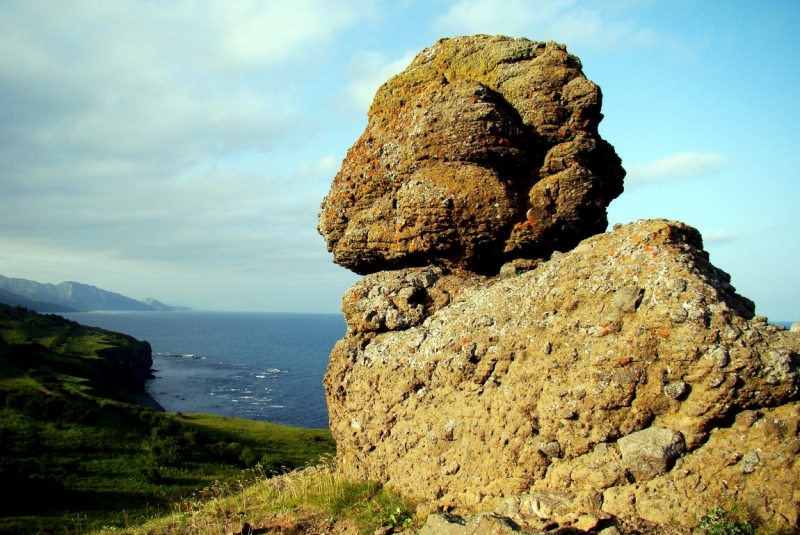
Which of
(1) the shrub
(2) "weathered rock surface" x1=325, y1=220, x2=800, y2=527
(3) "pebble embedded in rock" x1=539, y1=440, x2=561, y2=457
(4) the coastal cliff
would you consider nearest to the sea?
(4) the coastal cliff

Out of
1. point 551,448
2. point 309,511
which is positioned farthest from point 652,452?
point 309,511

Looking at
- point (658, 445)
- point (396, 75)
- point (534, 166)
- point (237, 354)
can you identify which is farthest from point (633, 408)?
point (237, 354)

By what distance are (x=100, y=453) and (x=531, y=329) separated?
32.8 metres

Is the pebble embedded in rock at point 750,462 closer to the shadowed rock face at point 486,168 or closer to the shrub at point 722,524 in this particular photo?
the shrub at point 722,524

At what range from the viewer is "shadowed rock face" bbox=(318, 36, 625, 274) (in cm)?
904

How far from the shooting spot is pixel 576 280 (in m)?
7.24

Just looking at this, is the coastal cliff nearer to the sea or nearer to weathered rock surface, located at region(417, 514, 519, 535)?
weathered rock surface, located at region(417, 514, 519, 535)

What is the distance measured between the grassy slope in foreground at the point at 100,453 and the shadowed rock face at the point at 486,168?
388 inches

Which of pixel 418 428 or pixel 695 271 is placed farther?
pixel 418 428

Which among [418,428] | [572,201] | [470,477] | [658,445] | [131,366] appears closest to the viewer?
[658,445]

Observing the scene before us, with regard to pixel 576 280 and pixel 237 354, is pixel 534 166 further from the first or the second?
pixel 237 354

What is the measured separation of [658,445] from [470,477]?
2.39 meters

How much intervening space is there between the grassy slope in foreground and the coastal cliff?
9086 mm

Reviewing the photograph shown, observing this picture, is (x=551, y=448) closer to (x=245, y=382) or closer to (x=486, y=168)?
(x=486, y=168)
